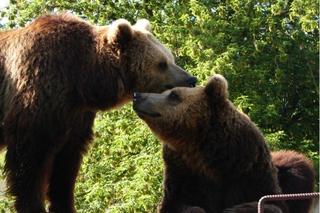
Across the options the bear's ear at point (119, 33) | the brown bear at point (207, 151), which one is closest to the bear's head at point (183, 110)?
the brown bear at point (207, 151)

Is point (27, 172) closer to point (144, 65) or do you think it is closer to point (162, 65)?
point (144, 65)

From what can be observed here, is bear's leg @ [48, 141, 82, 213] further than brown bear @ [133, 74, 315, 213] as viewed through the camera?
Yes

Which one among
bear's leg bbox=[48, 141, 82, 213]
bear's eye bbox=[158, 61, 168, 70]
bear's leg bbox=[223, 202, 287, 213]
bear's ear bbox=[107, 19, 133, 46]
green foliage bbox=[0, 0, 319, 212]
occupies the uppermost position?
bear's ear bbox=[107, 19, 133, 46]

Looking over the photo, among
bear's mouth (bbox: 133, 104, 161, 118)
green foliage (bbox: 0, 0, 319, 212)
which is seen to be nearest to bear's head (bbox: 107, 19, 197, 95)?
bear's mouth (bbox: 133, 104, 161, 118)

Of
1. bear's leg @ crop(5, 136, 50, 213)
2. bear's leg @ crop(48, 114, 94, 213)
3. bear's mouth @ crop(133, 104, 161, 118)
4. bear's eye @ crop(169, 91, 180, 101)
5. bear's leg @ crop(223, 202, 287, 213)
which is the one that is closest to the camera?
bear's leg @ crop(223, 202, 287, 213)

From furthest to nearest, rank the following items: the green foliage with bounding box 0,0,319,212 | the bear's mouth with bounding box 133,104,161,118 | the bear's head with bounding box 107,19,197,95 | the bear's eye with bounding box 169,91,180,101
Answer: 1. the green foliage with bounding box 0,0,319,212
2. the bear's head with bounding box 107,19,197,95
3. the bear's eye with bounding box 169,91,180,101
4. the bear's mouth with bounding box 133,104,161,118

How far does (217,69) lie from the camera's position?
1838 centimetres

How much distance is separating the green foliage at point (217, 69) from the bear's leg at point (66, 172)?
29.2 feet

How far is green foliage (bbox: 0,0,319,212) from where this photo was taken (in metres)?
16.9


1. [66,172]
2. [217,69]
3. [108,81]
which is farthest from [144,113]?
[217,69]

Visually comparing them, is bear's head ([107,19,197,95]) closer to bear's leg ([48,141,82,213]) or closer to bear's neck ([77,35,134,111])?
bear's neck ([77,35,134,111])

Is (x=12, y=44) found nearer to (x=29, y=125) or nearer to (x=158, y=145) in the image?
(x=29, y=125)

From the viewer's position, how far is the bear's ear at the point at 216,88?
5.71 meters

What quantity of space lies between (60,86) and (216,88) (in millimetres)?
1268
